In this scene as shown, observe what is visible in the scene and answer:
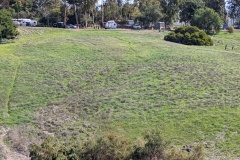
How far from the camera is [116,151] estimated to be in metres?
20.0

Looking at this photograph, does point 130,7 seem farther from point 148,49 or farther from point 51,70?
point 51,70

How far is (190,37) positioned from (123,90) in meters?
25.4

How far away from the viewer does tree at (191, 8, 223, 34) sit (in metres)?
70.5

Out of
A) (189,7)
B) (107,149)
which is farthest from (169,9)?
(107,149)

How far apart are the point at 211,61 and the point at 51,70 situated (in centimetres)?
1731

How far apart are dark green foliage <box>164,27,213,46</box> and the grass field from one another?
20.5 ft

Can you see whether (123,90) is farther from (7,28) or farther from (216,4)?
(216,4)

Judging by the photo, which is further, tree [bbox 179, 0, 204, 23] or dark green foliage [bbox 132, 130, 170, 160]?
tree [bbox 179, 0, 204, 23]

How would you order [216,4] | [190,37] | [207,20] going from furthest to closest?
[216,4] → [207,20] → [190,37]

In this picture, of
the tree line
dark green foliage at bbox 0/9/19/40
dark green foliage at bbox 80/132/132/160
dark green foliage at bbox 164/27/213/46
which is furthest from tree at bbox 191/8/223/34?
dark green foliage at bbox 80/132/132/160

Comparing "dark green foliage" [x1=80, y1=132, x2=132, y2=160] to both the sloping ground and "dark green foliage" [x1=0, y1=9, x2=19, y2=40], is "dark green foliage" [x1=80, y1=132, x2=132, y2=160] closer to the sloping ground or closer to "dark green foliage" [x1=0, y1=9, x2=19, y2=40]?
the sloping ground

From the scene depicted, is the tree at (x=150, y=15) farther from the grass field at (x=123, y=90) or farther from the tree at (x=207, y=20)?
the grass field at (x=123, y=90)

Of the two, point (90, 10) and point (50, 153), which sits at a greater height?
point (90, 10)

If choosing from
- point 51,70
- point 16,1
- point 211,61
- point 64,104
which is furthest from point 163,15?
point 64,104
